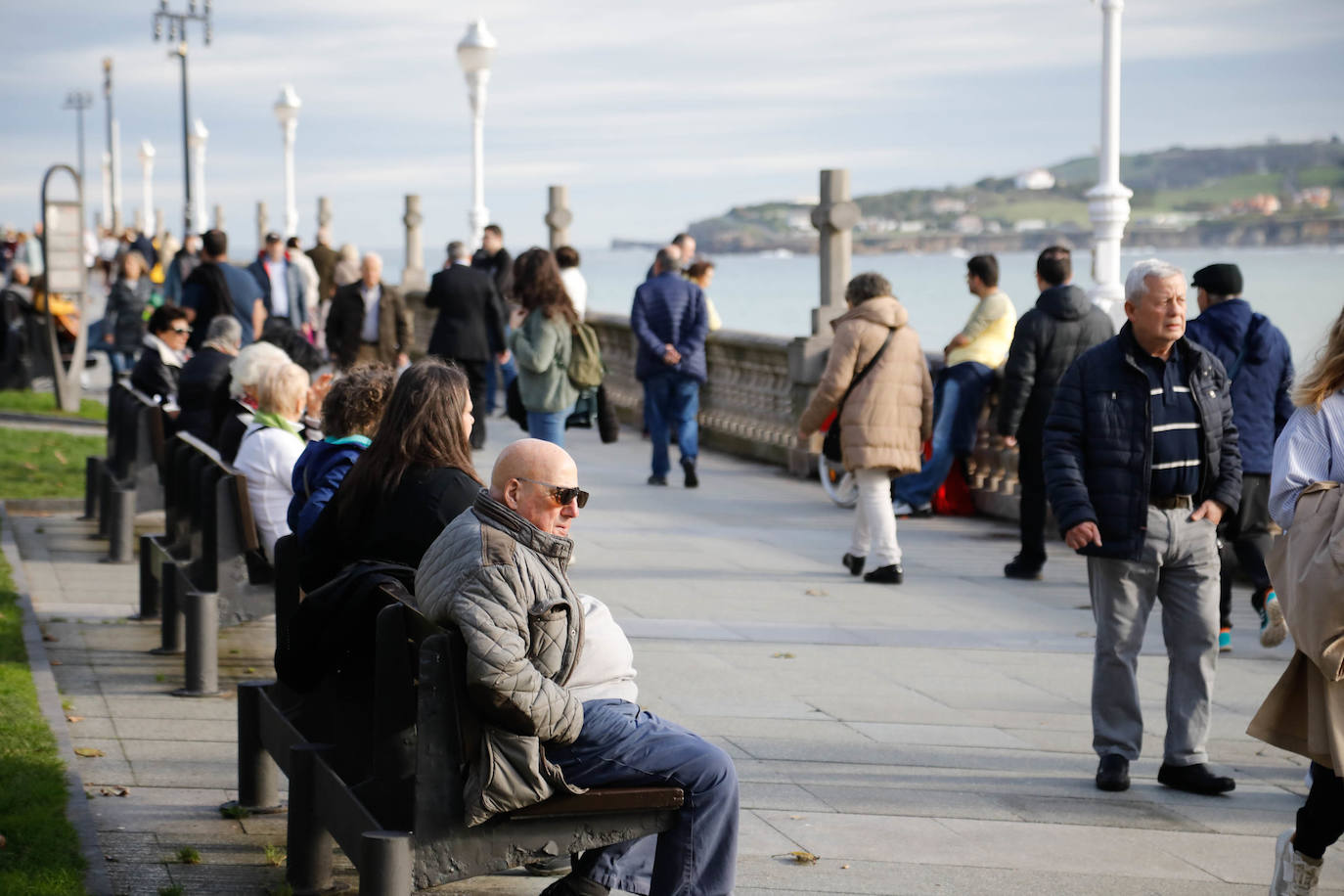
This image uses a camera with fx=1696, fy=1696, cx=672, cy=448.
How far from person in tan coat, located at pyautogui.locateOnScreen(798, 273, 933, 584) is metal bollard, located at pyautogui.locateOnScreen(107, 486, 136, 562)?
13.5ft

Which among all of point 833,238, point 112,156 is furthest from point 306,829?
point 112,156

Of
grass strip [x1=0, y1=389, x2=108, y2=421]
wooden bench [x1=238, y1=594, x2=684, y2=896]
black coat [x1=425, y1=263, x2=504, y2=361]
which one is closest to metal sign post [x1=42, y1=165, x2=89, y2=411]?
grass strip [x1=0, y1=389, x2=108, y2=421]

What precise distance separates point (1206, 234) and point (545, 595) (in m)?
55.1

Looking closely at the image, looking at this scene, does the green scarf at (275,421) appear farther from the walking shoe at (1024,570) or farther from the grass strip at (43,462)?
the grass strip at (43,462)

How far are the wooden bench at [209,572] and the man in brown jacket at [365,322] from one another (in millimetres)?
7870

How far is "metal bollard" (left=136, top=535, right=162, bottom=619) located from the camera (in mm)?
8562

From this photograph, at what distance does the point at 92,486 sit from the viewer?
11766 mm

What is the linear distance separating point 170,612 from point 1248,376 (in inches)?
216

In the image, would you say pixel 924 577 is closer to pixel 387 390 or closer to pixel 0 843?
pixel 387 390

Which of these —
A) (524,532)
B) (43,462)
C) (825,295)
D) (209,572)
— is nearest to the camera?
(524,532)

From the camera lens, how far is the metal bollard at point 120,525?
10.4 meters

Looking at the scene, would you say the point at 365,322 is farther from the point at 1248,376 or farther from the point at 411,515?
the point at 411,515

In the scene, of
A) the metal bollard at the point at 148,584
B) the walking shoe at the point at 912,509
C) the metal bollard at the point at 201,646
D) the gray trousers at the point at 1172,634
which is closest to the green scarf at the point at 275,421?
the metal bollard at the point at 201,646

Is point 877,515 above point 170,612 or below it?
above
